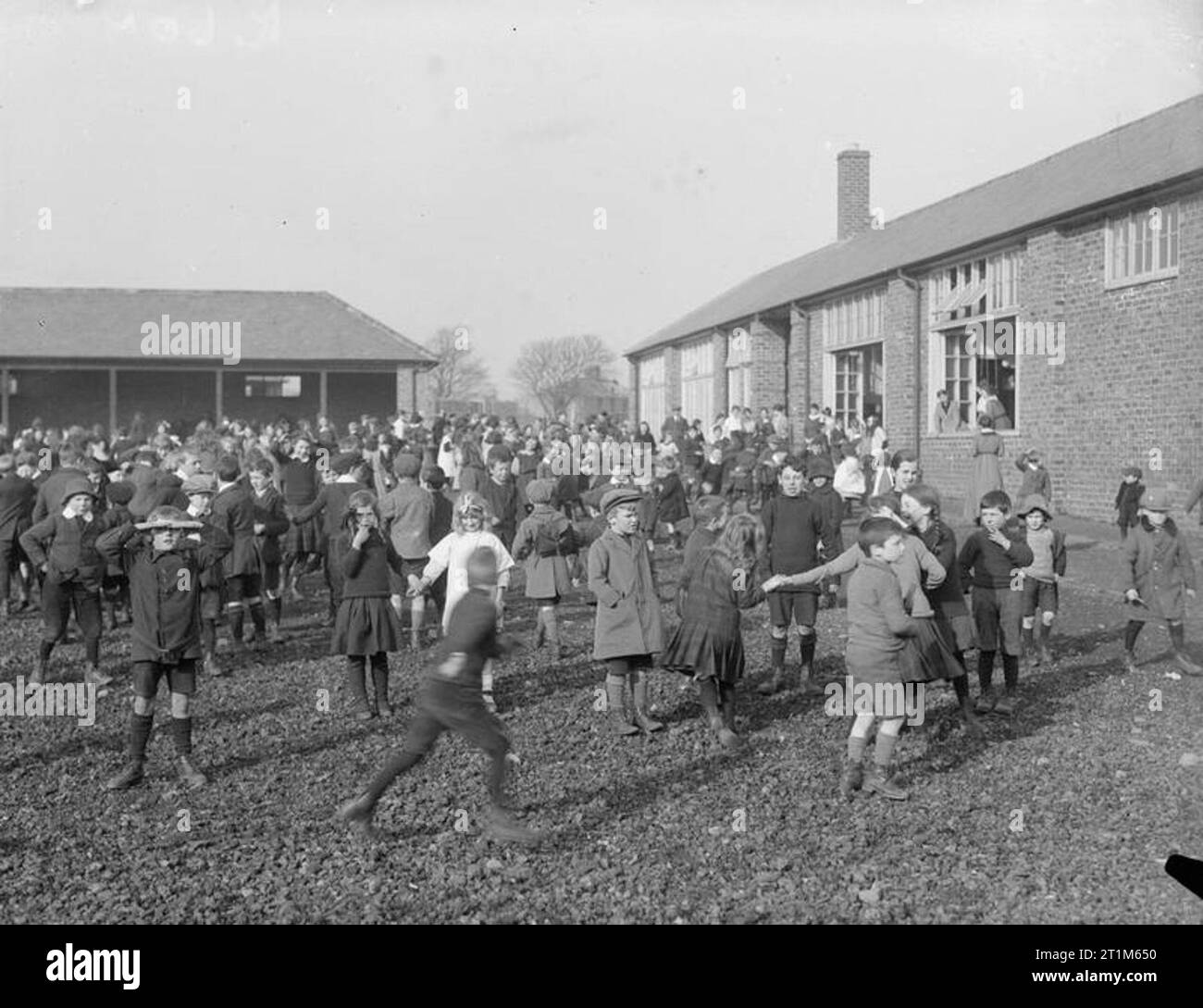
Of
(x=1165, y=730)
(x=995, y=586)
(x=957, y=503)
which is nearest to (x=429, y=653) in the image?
(x=995, y=586)

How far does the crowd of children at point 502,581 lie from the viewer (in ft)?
23.3

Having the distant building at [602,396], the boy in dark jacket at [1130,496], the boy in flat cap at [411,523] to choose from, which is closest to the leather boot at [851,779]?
the boy in flat cap at [411,523]

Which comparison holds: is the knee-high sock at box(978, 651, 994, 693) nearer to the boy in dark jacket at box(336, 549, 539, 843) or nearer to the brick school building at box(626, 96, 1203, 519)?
the boy in dark jacket at box(336, 549, 539, 843)

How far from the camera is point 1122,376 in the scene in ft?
62.6

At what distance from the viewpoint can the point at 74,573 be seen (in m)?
9.57

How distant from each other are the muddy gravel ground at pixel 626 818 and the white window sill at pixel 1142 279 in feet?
33.2

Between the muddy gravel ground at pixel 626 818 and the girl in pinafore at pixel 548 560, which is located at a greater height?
the girl in pinafore at pixel 548 560

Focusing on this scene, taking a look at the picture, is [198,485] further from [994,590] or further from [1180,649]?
[1180,649]

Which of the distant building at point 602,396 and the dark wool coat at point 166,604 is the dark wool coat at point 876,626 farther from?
the distant building at point 602,396

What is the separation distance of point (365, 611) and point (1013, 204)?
19.1 m

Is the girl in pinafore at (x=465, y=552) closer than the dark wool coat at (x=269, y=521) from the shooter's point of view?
Yes

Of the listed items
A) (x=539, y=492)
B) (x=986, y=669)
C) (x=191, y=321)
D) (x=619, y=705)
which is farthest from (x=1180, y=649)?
(x=191, y=321)

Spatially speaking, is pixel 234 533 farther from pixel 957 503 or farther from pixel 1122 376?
pixel 957 503

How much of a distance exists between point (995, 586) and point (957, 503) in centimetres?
1512
